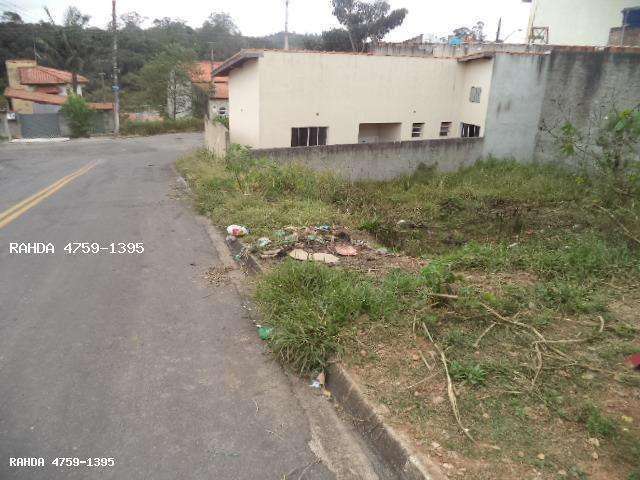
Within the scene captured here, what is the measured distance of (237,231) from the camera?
23.4 ft

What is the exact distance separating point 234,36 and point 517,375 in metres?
69.2

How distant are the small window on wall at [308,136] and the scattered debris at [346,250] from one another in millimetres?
9383

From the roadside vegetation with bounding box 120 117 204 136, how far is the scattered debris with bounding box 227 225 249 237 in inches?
1069

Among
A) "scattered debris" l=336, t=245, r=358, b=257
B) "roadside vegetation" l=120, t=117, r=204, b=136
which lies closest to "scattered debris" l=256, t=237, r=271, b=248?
"scattered debris" l=336, t=245, r=358, b=257

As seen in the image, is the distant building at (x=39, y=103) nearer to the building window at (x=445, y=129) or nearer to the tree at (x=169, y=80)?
the tree at (x=169, y=80)

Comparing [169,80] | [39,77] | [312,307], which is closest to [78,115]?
[169,80]

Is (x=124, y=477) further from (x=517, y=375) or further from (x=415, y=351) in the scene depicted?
(x=517, y=375)

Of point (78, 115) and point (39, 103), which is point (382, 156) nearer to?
point (78, 115)

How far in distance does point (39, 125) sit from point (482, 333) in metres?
34.3

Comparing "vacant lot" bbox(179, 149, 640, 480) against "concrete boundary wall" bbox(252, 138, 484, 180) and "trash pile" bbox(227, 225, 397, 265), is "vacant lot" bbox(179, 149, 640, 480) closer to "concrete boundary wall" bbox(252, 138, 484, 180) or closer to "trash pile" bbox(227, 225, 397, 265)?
"trash pile" bbox(227, 225, 397, 265)

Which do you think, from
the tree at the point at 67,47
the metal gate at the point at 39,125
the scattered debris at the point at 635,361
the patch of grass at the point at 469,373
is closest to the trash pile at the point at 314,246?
the patch of grass at the point at 469,373

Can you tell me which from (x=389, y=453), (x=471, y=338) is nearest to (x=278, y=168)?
(x=471, y=338)

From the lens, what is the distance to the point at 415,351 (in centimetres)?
377

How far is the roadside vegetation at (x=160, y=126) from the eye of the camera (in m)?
31.6
